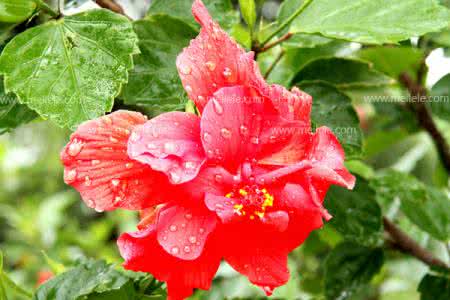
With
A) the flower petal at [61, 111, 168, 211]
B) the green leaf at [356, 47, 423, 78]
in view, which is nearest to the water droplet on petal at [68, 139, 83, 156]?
the flower petal at [61, 111, 168, 211]

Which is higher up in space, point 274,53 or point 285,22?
point 285,22

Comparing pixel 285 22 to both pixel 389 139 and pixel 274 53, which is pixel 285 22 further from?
pixel 389 139

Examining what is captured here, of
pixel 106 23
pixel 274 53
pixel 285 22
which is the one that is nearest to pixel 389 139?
pixel 274 53

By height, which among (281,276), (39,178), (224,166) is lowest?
(39,178)

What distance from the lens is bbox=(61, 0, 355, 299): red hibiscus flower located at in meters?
0.71

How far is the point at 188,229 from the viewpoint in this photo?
708 millimetres

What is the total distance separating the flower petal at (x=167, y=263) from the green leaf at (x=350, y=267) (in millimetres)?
600

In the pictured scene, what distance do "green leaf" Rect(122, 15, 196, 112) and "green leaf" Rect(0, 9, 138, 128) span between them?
0.09 metres

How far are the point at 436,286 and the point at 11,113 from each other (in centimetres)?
83

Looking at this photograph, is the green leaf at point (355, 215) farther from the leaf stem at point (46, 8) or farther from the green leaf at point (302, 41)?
the leaf stem at point (46, 8)

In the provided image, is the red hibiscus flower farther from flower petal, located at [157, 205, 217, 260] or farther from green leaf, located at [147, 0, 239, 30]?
green leaf, located at [147, 0, 239, 30]

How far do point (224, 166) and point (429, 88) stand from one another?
76cm

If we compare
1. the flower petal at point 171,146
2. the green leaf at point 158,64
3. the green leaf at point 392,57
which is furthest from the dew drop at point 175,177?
the green leaf at point 392,57

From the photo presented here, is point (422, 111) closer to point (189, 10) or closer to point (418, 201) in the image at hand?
point (418, 201)
